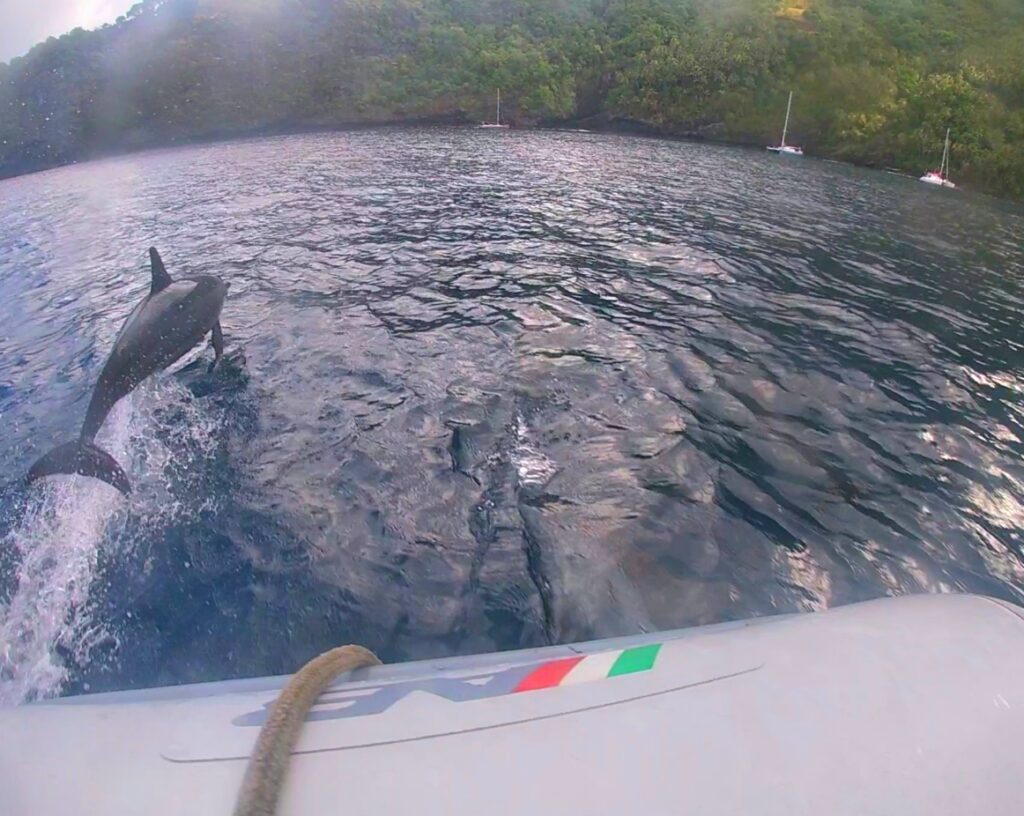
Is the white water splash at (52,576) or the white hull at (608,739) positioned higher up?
the white hull at (608,739)

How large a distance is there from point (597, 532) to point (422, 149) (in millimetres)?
43854

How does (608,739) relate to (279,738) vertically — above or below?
below

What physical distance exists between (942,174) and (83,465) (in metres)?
56.2

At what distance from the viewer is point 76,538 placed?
21.3 ft

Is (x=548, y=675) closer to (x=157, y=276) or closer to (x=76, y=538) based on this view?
(x=76, y=538)

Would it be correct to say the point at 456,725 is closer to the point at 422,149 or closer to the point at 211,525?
the point at 211,525

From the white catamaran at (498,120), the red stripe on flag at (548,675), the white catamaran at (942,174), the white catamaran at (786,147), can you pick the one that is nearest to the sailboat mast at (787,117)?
the white catamaran at (786,147)

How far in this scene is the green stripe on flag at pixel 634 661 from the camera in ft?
9.76

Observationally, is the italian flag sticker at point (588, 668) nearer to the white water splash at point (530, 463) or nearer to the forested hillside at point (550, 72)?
the white water splash at point (530, 463)

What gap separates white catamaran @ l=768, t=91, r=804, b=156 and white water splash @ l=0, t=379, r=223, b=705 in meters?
59.1

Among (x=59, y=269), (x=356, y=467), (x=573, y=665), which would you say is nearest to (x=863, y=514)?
(x=573, y=665)

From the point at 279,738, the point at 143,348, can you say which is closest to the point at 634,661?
the point at 279,738

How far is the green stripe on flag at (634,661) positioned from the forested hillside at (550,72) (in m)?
55.8

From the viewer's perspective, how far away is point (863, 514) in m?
7.02
